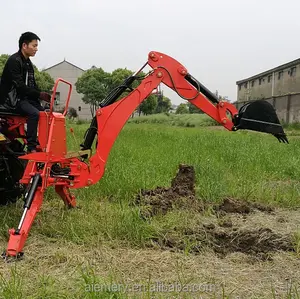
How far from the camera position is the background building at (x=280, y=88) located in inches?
1175

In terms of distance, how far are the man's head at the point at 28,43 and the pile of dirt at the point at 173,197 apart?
92.3 inches

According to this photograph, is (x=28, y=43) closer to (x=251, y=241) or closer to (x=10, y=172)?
(x=10, y=172)

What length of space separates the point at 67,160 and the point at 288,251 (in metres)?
2.48

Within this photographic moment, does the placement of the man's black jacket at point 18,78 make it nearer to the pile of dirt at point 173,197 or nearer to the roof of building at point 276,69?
the pile of dirt at point 173,197

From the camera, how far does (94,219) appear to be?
15.1 feet

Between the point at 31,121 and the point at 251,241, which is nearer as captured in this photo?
the point at 251,241

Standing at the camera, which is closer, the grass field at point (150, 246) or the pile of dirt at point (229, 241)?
the grass field at point (150, 246)

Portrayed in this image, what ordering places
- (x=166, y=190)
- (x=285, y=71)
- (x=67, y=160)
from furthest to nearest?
(x=285, y=71)
(x=166, y=190)
(x=67, y=160)

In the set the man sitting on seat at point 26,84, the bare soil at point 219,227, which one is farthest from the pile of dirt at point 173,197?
the man sitting on seat at point 26,84

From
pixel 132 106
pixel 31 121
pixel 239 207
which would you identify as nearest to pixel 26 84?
pixel 31 121

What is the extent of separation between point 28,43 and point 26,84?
48 cm

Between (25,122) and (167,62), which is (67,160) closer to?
(25,122)

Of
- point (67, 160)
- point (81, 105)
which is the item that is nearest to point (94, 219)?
point (67, 160)

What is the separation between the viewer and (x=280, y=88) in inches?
1547
